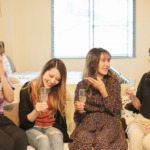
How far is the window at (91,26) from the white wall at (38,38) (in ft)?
0.55

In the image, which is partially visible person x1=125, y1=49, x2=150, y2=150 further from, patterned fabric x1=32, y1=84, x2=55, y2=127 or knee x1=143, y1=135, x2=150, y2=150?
patterned fabric x1=32, y1=84, x2=55, y2=127

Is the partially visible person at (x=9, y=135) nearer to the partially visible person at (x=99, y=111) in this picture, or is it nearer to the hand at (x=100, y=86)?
the partially visible person at (x=99, y=111)

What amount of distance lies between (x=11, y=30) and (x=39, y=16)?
0.80m

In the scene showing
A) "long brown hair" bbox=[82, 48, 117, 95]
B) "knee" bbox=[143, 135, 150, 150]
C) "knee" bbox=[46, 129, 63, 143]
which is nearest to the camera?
"knee" bbox=[143, 135, 150, 150]

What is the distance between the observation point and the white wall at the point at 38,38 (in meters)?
5.13

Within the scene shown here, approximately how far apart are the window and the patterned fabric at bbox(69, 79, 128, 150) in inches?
134

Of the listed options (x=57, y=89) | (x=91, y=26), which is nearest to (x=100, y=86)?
(x=57, y=89)

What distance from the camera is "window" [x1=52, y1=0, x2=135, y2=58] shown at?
17.0 ft

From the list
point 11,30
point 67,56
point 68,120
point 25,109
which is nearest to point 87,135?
point 68,120

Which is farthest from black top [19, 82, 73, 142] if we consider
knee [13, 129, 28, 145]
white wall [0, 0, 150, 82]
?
white wall [0, 0, 150, 82]

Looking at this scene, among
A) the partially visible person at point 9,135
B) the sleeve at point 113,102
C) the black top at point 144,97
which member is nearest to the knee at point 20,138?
the partially visible person at point 9,135

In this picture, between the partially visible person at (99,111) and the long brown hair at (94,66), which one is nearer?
the partially visible person at (99,111)

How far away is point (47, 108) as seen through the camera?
1.83 meters

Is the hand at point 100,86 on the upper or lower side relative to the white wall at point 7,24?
lower
